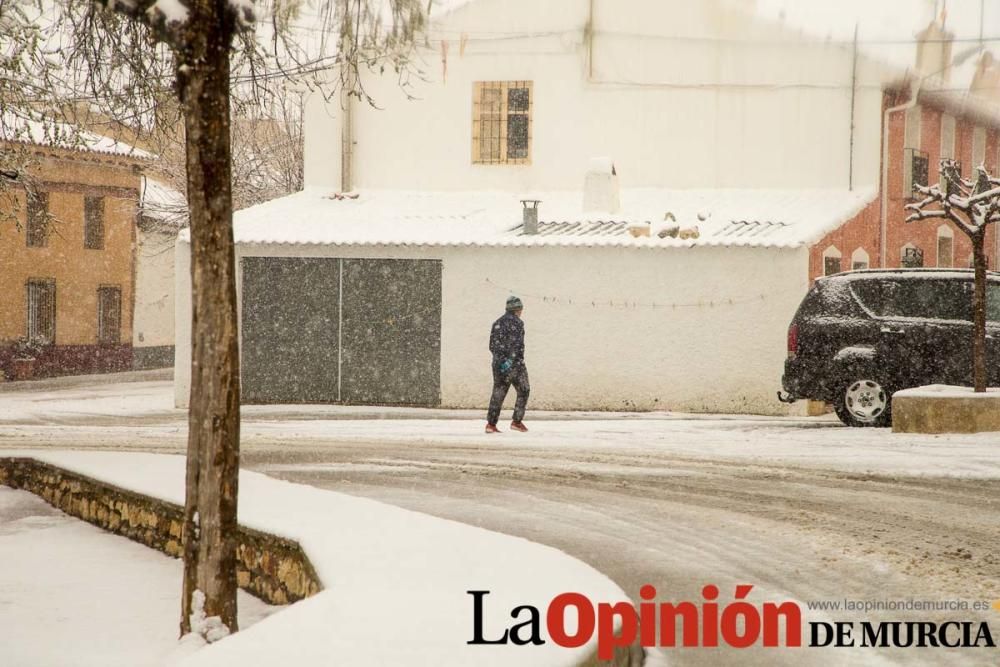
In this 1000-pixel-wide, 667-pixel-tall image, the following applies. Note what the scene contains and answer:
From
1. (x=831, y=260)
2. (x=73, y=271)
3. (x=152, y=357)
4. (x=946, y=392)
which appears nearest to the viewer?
(x=946, y=392)

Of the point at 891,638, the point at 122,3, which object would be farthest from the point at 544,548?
the point at 122,3

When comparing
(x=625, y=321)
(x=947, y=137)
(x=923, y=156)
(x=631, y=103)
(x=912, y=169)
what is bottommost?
(x=625, y=321)

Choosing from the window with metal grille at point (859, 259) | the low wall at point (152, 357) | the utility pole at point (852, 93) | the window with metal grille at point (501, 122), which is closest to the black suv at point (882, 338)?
the window with metal grille at point (859, 259)

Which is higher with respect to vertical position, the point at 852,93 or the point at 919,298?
the point at 852,93

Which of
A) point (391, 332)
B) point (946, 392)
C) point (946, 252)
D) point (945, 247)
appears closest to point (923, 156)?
point (945, 247)

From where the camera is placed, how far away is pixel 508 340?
55.2ft

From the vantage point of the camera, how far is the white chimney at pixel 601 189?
76.8ft

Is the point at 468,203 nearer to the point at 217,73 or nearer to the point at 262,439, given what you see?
the point at 262,439

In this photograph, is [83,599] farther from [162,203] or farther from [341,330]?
[162,203]

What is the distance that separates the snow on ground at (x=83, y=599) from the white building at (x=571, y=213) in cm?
1170

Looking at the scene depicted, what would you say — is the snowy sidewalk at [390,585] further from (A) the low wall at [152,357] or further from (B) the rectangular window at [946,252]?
(A) the low wall at [152,357]

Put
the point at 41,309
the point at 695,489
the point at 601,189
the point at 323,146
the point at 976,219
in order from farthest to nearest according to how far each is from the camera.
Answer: the point at 41,309
the point at 323,146
the point at 601,189
the point at 976,219
the point at 695,489

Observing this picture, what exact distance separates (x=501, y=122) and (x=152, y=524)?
1650 centimetres

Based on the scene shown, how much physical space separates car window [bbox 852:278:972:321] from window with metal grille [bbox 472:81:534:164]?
361 inches
